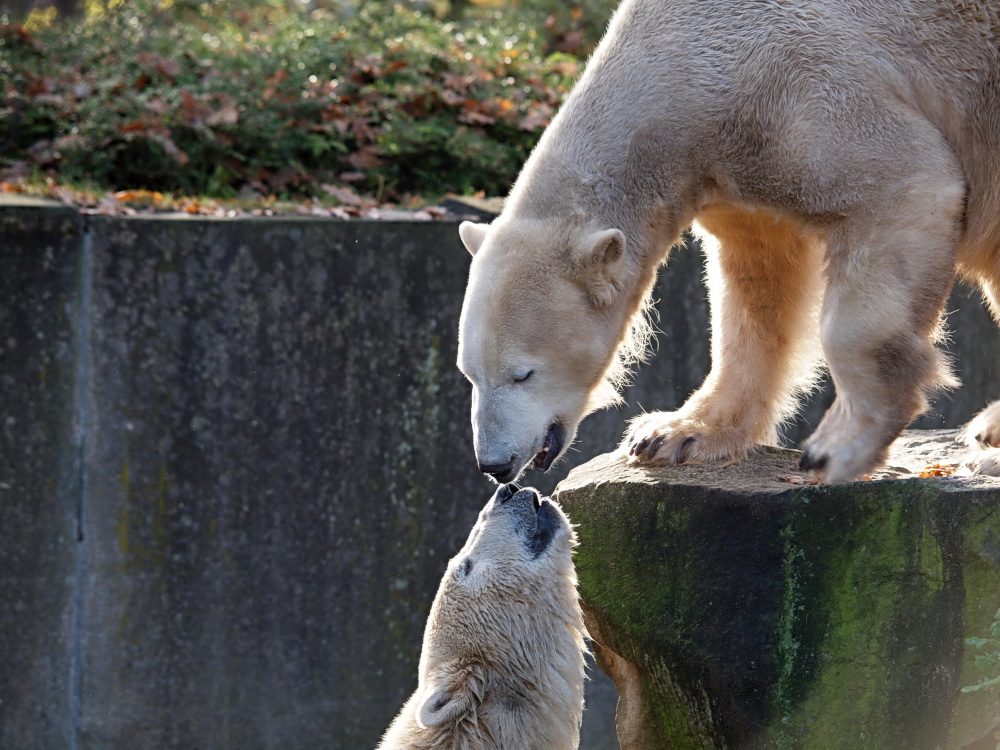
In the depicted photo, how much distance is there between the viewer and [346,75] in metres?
7.25

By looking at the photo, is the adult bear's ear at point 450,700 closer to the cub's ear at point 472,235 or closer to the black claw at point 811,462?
the black claw at point 811,462

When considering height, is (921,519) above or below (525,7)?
below

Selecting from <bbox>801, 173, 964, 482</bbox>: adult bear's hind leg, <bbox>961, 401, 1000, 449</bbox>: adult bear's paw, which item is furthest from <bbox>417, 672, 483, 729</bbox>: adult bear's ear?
<bbox>961, 401, 1000, 449</bbox>: adult bear's paw

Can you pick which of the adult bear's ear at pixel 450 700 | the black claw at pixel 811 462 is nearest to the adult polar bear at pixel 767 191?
the black claw at pixel 811 462

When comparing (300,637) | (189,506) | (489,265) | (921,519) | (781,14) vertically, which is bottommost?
(300,637)

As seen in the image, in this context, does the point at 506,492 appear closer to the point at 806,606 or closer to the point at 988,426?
the point at 806,606

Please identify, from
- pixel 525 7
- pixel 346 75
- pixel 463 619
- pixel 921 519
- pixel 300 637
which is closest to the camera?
pixel 921 519

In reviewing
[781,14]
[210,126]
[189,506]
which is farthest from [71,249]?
[781,14]

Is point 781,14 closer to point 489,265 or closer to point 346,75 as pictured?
point 489,265

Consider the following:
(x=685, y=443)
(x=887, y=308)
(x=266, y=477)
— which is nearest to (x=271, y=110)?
(x=266, y=477)

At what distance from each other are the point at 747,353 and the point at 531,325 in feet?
3.31

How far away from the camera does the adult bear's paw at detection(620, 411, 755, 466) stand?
3.68m

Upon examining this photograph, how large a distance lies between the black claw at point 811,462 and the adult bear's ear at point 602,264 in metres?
0.71

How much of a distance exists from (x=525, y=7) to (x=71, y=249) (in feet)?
21.1
